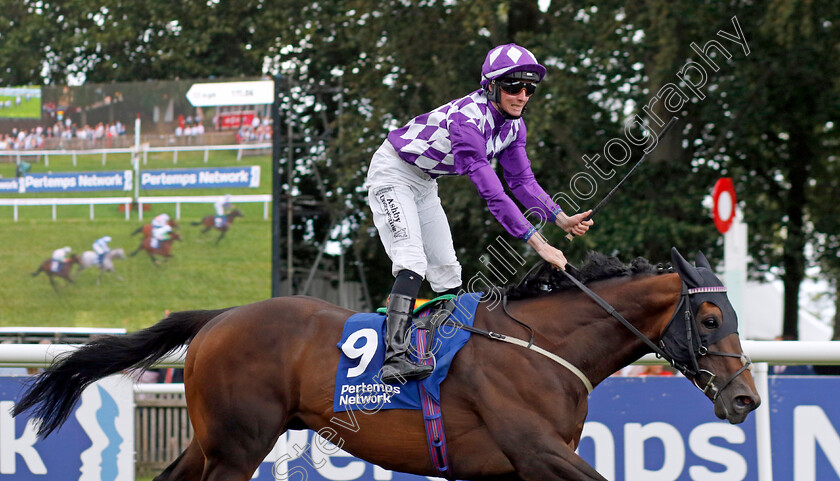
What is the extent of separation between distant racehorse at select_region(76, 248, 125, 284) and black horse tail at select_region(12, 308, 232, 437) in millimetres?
7792

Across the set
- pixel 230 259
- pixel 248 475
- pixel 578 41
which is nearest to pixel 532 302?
pixel 248 475

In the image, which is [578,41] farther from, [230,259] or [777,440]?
[777,440]

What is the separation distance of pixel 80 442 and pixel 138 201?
7.24 m

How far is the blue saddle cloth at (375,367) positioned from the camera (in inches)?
142

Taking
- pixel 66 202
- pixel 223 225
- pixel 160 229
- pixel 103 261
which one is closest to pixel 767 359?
pixel 223 225

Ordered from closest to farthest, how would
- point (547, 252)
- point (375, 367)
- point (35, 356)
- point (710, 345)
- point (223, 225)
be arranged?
point (710, 345), point (547, 252), point (375, 367), point (35, 356), point (223, 225)

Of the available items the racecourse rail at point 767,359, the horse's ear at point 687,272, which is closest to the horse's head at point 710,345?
the horse's ear at point 687,272

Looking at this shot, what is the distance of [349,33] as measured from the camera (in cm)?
1359

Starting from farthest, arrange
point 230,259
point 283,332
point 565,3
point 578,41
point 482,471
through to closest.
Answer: point 565,3 < point 578,41 < point 230,259 < point 283,332 < point 482,471

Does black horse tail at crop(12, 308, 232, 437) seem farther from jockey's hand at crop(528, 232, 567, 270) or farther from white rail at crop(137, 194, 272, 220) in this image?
white rail at crop(137, 194, 272, 220)

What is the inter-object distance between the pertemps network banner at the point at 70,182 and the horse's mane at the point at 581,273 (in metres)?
8.83

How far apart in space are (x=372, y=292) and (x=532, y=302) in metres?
11.9

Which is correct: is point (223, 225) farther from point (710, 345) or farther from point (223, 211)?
point (710, 345)

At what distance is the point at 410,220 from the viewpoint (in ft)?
12.6
